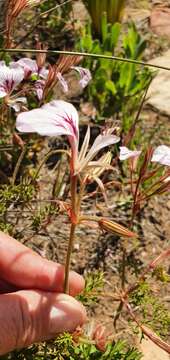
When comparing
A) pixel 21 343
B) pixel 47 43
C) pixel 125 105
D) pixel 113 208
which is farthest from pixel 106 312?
pixel 47 43

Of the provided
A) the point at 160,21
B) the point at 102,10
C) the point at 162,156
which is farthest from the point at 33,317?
the point at 160,21

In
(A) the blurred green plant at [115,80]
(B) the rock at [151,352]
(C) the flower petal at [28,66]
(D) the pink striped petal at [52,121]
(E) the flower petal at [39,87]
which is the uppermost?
(D) the pink striped petal at [52,121]

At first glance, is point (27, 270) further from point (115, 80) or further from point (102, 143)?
point (115, 80)

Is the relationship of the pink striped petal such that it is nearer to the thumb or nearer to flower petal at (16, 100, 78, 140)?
flower petal at (16, 100, 78, 140)

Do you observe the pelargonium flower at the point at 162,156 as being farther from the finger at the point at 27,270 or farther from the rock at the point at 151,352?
the rock at the point at 151,352

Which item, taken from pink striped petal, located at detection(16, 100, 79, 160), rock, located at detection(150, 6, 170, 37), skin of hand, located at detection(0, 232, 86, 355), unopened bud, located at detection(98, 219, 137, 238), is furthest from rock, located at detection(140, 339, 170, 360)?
rock, located at detection(150, 6, 170, 37)

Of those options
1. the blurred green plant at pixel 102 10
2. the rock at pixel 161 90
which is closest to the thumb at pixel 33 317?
the rock at pixel 161 90

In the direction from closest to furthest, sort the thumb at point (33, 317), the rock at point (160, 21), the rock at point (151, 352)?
the thumb at point (33, 317)
the rock at point (151, 352)
the rock at point (160, 21)
